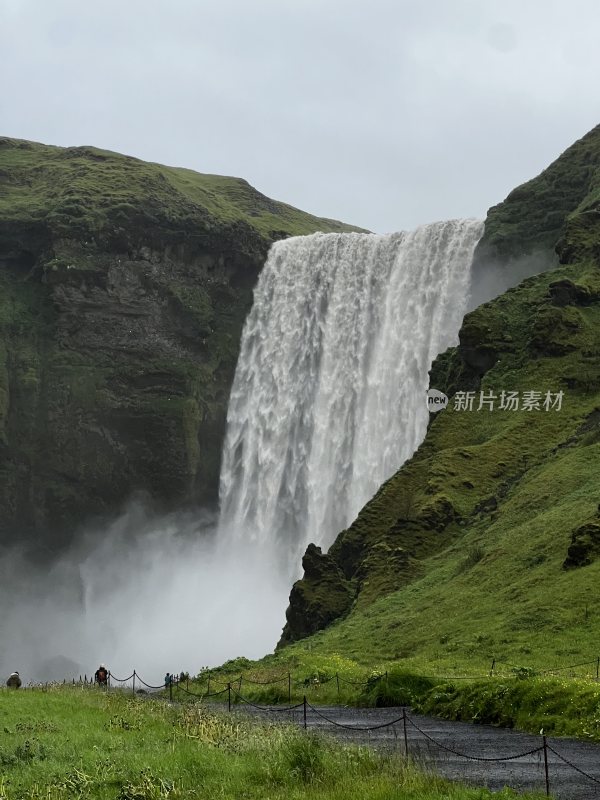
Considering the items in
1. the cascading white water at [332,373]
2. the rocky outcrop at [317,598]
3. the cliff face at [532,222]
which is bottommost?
the rocky outcrop at [317,598]

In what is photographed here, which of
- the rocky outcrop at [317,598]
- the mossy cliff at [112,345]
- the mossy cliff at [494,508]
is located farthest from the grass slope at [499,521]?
the mossy cliff at [112,345]

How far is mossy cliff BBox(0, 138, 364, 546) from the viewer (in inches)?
3802

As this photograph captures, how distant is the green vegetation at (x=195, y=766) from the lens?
15523 millimetres

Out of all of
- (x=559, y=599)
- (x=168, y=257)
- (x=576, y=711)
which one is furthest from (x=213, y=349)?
(x=576, y=711)

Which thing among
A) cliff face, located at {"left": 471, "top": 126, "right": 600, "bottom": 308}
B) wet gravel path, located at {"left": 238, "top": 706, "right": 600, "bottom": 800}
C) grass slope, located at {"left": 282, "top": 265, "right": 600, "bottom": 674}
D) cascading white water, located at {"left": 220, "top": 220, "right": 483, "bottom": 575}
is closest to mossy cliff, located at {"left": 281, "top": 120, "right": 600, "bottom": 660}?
grass slope, located at {"left": 282, "top": 265, "right": 600, "bottom": 674}

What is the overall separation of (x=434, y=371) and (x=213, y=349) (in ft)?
116

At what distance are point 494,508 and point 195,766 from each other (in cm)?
3828

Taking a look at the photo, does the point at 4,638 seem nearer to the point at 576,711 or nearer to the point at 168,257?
the point at 168,257

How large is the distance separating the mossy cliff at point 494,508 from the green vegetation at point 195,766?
51.7 ft

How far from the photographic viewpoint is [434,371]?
71062mm

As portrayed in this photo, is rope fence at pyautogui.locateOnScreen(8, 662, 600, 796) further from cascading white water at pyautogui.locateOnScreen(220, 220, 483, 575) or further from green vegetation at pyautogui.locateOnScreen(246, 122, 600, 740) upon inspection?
cascading white water at pyautogui.locateOnScreen(220, 220, 483, 575)

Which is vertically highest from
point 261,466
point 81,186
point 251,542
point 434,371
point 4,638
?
point 81,186

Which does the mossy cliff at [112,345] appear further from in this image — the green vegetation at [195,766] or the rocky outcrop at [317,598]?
the green vegetation at [195,766]

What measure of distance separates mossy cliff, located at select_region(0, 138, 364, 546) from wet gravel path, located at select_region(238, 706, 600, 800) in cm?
7051
